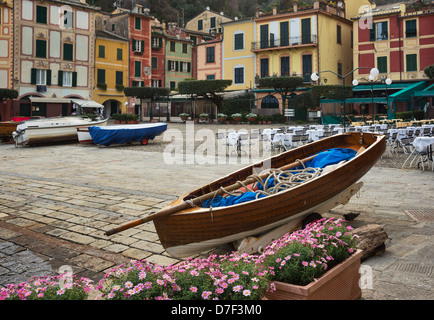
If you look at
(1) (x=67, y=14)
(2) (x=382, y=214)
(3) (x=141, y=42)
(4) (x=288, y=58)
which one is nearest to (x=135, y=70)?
(3) (x=141, y=42)

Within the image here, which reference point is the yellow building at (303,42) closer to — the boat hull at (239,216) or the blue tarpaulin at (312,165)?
the blue tarpaulin at (312,165)

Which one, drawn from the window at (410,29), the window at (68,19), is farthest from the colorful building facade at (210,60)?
the window at (410,29)

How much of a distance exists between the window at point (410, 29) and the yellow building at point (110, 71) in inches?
1091

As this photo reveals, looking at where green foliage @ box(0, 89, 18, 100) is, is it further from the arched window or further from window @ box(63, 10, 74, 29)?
the arched window

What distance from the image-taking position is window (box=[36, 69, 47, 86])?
36344mm

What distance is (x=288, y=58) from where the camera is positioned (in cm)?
3853

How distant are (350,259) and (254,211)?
4.06 ft

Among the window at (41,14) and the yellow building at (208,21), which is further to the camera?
the yellow building at (208,21)

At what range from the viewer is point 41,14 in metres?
36.4

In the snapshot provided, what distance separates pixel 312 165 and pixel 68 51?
1484 inches

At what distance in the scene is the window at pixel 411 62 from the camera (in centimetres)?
3388


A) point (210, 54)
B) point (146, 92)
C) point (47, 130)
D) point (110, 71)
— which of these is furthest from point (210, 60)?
point (47, 130)

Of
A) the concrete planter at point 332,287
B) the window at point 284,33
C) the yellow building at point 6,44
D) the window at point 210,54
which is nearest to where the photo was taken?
the concrete planter at point 332,287

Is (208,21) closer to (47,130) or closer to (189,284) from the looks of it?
(47,130)
